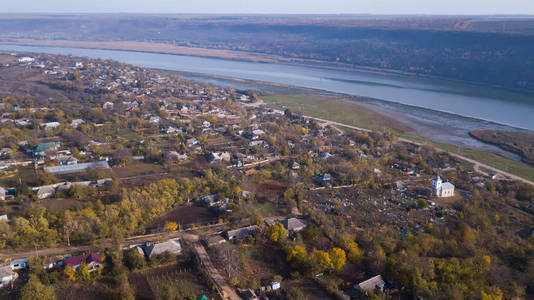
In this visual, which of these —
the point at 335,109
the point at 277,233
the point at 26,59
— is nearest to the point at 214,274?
the point at 277,233

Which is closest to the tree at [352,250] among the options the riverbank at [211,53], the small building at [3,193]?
the small building at [3,193]

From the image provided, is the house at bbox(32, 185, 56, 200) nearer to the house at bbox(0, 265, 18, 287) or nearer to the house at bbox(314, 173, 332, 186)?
the house at bbox(0, 265, 18, 287)

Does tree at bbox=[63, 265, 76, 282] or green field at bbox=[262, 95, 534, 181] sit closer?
tree at bbox=[63, 265, 76, 282]

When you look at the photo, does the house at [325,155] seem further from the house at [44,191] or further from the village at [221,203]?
the house at [44,191]

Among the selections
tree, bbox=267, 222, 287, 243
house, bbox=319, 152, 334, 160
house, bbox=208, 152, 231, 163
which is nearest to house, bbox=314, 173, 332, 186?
house, bbox=319, 152, 334, 160

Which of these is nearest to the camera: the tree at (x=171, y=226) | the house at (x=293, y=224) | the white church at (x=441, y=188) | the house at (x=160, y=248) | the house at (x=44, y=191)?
the house at (x=160, y=248)

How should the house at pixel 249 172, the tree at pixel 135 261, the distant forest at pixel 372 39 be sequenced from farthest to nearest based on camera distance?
the distant forest at pixel 372 39, the house at pixel 249 172, the tree at pixel 135 261
